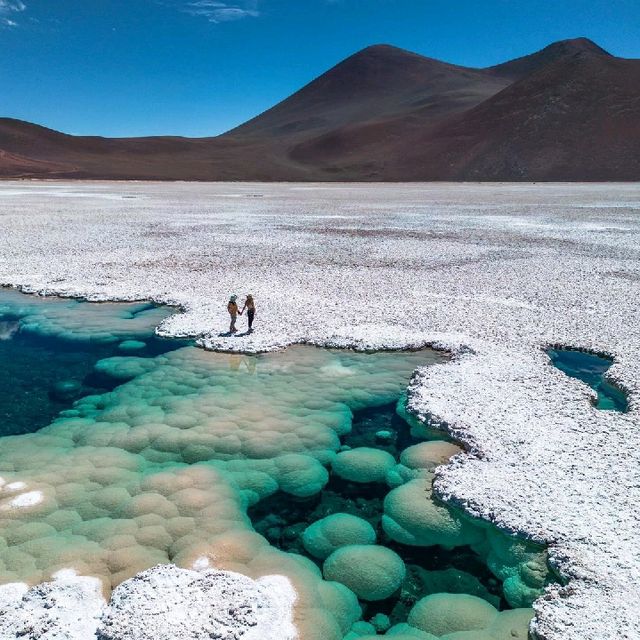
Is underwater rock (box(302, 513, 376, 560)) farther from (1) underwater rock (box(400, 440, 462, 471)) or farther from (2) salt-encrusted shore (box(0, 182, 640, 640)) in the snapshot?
(1) underwater rock (box(400, 440, 462, 471))

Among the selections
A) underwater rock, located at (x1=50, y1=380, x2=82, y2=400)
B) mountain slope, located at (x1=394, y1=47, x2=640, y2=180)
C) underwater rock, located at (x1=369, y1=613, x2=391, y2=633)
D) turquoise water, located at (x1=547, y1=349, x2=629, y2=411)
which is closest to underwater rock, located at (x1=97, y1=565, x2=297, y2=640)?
underwater rock, located at (x1=369, y1=613, x2=391, y2=633)

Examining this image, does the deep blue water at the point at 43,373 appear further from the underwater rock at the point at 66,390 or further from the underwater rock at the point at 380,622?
the underwater rock at the point at 380,622

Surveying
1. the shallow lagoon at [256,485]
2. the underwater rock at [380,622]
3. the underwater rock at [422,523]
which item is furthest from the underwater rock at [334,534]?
the underwater rock at [380,622]

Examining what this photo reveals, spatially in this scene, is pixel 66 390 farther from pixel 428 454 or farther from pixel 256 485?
pixel 428 454

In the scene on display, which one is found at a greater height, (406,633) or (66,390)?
(66,390)

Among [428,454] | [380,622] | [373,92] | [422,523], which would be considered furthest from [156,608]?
[373,92]

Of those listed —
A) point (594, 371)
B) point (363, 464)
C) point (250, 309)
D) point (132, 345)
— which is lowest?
point (363, 464)
